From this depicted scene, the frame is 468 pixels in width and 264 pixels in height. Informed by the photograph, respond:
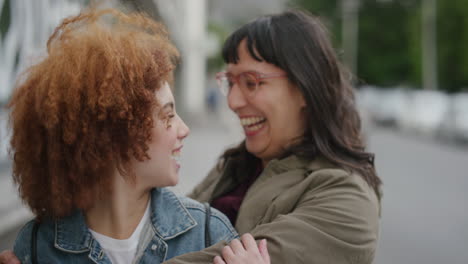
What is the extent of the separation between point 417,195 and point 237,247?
7.63m

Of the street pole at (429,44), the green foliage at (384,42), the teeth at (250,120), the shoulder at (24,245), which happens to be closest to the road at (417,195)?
the teeth at (250,120)

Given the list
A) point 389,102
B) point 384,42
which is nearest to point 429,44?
point 389,102

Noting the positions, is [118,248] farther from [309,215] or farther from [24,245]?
[309,215]

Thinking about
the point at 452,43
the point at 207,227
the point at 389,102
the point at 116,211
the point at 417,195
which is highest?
the point at 116,211

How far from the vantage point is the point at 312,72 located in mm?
2152

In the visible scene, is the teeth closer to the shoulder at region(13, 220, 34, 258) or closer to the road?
the shoulder at region(13, 220, 34, 258)

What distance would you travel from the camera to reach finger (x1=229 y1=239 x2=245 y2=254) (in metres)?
1.59

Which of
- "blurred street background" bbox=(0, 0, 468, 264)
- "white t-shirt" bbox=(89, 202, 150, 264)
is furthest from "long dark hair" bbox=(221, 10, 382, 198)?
"white t-shirt" bbox=(89, 202, 150, 264)

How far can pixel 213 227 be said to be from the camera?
1.84 m

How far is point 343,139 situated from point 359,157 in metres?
0.10

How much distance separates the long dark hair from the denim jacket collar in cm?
55

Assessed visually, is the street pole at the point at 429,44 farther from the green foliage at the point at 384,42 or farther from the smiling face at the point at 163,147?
the smiling face at the point at 163,147

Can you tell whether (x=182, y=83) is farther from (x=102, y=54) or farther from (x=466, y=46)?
(x=102, y=54)

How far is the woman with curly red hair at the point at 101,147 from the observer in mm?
1558
